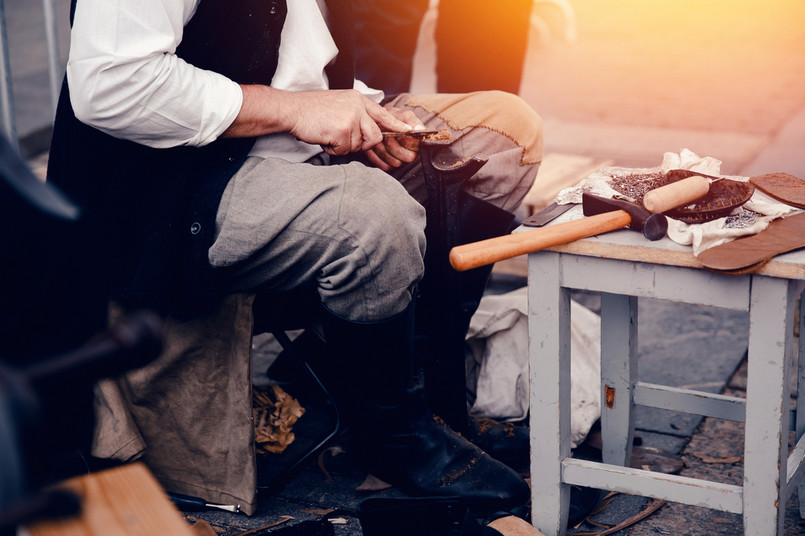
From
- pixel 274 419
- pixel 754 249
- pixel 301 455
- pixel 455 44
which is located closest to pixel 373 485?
pixel 301 455

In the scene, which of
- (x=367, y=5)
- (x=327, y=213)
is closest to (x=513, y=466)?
→ (x=327, y=213)

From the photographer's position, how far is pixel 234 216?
1651 mm

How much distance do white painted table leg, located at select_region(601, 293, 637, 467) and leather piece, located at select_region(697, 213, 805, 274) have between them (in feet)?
1.49

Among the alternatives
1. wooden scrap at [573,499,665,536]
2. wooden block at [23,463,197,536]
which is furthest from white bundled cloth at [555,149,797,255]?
wooden block at [23,463,197,536]

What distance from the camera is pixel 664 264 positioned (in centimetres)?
153

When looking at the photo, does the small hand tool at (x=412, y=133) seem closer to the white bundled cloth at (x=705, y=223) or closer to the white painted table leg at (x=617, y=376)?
the white bundled cloth at (x=705, y=223)

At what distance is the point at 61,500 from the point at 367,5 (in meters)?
2.36

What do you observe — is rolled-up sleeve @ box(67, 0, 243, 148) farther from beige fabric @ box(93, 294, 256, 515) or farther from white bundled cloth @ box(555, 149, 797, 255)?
white bundled cloth @ box(555, 149, 797, 255)

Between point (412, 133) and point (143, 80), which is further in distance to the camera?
point (412, 133)

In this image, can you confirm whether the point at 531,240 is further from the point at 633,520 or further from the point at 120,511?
the point at 120,511

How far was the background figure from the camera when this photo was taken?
9.41ft

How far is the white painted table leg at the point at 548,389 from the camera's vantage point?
5.37 feet

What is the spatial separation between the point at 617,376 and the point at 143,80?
1.21m

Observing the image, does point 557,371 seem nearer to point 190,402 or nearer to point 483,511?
point 483,511
